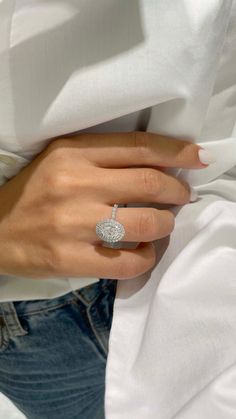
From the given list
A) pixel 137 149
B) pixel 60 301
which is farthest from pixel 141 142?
pixel 60 301

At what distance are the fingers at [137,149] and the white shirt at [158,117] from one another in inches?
0.4

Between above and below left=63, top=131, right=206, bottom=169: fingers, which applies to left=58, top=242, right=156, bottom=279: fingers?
below

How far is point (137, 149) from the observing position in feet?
1.43

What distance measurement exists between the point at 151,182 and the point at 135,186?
0.01m

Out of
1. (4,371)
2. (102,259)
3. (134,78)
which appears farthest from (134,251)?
(4,371)

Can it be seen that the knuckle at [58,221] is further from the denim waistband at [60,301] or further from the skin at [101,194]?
the denim waistband at [60,301]

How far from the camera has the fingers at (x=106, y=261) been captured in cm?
45

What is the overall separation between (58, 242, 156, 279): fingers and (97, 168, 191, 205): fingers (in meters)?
0.04

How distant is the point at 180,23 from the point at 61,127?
0.12 m

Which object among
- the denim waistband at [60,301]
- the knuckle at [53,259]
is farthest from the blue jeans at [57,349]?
the knuckle at [53,259]

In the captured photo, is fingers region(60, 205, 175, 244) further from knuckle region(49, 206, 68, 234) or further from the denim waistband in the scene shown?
the denim waistband

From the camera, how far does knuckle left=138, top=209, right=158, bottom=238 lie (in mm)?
437

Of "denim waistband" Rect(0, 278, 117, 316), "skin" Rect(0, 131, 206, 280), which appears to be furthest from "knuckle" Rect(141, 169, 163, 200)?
"denim waistband" Rect(0, 278, 117, 316)

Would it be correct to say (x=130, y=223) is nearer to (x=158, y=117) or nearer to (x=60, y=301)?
(x=158, y=117)
